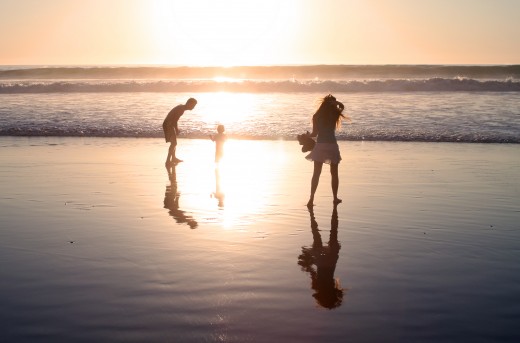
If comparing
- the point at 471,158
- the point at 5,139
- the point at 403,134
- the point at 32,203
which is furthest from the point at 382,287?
the point at 5,139

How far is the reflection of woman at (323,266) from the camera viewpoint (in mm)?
5262

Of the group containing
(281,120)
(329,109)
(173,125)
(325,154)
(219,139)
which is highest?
(329,109)

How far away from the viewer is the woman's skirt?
10016 millimetres

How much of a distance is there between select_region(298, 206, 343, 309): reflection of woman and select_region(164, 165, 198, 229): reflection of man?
173 centimetres

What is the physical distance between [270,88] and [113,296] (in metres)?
43.4

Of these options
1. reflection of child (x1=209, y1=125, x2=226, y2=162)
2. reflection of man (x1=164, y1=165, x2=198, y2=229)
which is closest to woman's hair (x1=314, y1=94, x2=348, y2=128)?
reflection of man (x1=164, y1=165, x2=198, y2=229)

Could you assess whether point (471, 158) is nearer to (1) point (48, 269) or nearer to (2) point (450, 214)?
(2) point (450, 214)

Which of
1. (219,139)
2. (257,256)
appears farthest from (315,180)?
(219,139)

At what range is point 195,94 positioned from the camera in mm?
47219

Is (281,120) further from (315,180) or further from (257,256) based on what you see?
(257,256)

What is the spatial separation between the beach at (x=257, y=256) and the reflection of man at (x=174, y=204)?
0.04m

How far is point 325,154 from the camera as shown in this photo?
10.0 metres

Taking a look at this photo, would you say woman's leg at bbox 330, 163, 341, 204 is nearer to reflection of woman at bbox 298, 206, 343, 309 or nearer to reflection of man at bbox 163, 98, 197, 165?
reflection of woman at bbox 298, 206, 343, 309

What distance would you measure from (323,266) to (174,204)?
391 cm
